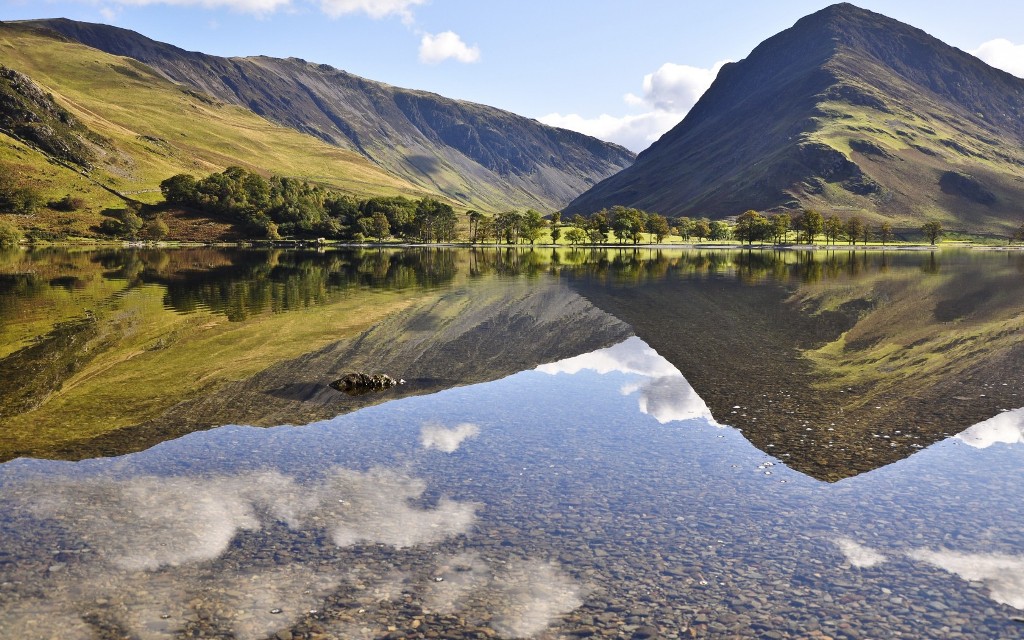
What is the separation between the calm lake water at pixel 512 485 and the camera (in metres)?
14.9

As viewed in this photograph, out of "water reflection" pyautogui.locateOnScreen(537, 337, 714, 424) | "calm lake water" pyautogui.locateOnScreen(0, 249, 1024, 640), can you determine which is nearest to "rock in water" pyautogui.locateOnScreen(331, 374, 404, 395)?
"calm lake water" pyautogui.locateOnScreen(0, 249, 1024, 640)

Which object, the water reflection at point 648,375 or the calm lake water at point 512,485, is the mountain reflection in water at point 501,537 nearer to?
the calm lake water at point 512,485

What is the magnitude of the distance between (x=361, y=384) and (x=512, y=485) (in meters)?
15.8

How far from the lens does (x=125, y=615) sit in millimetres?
14680

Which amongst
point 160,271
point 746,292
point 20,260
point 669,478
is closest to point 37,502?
point 669,478

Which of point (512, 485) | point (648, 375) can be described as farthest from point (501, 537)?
point (648, 375)

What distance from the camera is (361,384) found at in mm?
35562

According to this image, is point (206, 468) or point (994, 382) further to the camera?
point (994, 382)

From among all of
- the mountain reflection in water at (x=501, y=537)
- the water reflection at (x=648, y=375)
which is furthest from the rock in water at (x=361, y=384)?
the water reflection at (x=648, y=375)

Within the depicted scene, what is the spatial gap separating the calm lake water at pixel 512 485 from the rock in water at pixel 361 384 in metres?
1.20

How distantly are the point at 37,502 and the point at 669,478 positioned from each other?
64.7 ft

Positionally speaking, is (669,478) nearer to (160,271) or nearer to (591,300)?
(591,300)

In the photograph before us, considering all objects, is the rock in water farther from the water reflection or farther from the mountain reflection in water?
the water reflection

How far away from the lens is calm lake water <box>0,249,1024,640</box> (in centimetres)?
1491
